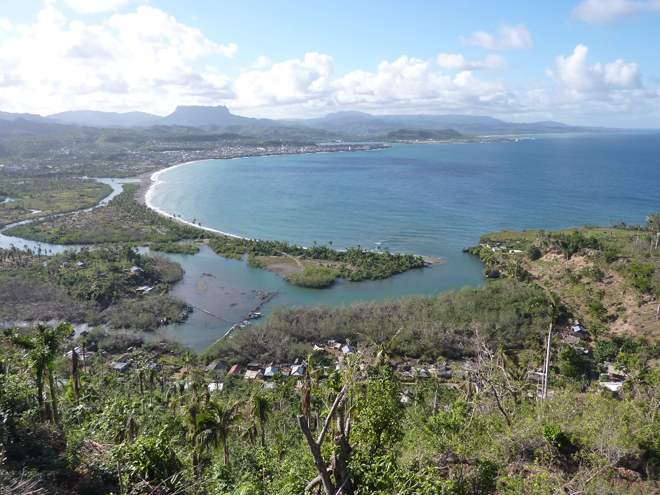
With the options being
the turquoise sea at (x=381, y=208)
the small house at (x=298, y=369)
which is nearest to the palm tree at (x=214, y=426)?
the small house at (x=298, y=369)

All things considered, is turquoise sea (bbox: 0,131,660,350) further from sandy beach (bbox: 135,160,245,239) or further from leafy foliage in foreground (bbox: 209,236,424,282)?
sandy beach (bbox: 135,160,245,239)

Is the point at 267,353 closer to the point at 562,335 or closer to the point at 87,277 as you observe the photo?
the point at 562,335

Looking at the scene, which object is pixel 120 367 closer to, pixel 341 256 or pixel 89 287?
pixel 89 287

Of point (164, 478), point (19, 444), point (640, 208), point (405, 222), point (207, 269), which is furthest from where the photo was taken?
point (640, 208)

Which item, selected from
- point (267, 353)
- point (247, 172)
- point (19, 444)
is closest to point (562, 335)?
point (267, 353)

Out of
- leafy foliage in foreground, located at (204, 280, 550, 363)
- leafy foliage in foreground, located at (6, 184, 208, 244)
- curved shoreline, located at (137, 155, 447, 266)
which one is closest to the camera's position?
leafy foliage in foreground, located at (204, 280, 550, 363)

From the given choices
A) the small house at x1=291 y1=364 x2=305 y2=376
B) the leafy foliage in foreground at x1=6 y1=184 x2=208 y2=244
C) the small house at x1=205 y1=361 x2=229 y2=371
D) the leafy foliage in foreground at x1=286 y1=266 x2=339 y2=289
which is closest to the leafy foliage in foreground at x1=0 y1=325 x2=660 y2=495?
Result: the small house at x1=291 y1=364 x2=305 y2=376

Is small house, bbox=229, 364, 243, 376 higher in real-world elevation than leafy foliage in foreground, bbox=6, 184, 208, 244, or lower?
lower

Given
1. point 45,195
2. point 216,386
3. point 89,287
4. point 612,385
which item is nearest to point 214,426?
point 216,386

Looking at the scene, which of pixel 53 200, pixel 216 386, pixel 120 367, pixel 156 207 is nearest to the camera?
pixel 216 386
